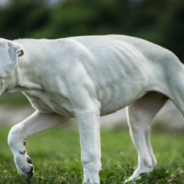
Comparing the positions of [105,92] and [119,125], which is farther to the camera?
[119,125]

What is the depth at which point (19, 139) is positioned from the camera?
3.90m

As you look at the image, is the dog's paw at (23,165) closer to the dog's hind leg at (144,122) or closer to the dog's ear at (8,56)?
the dog's ear at (8,56)

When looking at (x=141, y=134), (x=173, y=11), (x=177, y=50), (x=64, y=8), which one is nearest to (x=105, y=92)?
(x=141, y=134)

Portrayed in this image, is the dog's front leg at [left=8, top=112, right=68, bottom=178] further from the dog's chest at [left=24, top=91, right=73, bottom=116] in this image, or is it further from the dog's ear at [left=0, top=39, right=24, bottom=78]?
the dog's ear at [left=0, top=39, right=24, bottom=78]

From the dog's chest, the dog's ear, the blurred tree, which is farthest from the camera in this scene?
the blurred tree

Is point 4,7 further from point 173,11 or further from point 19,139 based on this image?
point 19,139

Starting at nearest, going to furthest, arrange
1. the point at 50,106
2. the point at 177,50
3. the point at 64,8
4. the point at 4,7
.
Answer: the point at 50,106 < the point at 177,50 < the point at 64,8 < the point at 4,7

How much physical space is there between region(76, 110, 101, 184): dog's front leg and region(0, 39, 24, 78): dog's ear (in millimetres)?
746

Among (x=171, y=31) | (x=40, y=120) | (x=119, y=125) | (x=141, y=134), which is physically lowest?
(x=119, y=125)

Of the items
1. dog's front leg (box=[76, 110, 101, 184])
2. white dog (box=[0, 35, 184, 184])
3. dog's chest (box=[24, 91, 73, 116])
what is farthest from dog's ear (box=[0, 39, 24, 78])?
dog's front leg (box=[76, 110, 101, 184])

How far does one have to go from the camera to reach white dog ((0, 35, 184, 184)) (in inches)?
139

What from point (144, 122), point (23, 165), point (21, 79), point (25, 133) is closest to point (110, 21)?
point (144, 122)

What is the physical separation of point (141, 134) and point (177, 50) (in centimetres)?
1371

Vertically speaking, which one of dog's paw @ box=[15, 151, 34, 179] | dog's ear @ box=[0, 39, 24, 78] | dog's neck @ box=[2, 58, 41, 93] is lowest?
dog's paw @ box=[15, 151, 34, 179]
